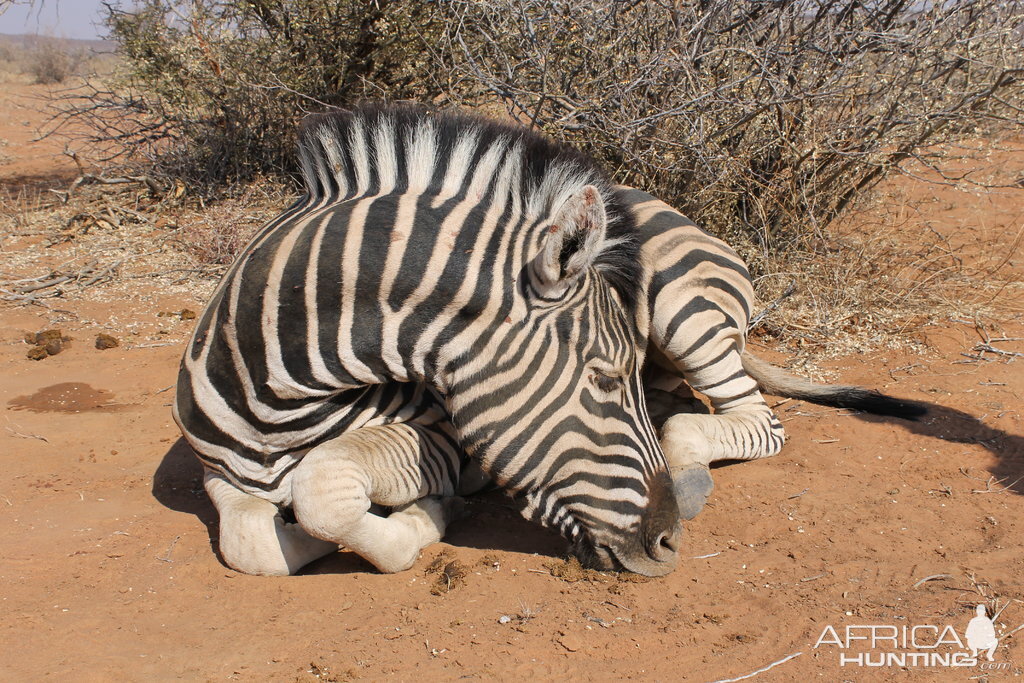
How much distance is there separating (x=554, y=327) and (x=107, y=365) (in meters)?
4.03

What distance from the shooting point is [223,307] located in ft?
11.0

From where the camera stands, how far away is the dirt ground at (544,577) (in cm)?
276

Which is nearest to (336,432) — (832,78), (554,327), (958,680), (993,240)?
(554,327)

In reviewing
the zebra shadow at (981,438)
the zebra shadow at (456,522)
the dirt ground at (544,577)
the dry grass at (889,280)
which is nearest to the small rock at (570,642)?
the dirt ground at (544,577)

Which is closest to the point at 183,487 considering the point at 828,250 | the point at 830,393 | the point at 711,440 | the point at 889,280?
the point at 711,440

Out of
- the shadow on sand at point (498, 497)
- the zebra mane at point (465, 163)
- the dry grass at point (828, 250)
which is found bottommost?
the shadow on sand at point (498, 497)

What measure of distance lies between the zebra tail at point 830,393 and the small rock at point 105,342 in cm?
444

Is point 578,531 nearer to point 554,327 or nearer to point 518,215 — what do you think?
point 554,327

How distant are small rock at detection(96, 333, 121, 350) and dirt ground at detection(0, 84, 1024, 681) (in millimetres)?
865

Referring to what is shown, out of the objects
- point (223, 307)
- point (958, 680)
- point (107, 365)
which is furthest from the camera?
point (107, 365)

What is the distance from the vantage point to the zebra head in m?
3.00

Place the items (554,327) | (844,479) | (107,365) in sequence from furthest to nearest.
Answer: (107,365), (844,479), (554,327)

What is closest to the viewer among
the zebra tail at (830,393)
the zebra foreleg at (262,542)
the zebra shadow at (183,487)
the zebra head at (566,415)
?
the zebra head at (566,415)

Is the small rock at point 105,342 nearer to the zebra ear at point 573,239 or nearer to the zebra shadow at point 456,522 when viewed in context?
the zebra shadow at point 456,522
